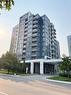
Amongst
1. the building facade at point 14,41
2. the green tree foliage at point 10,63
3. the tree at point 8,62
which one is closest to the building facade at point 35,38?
the building facade at point 14,41

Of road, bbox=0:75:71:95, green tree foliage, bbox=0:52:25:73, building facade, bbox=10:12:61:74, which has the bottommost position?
road, bbox=0:75:71:95

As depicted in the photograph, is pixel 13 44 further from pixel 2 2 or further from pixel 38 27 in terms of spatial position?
pixel 2 2

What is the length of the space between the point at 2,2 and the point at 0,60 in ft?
165

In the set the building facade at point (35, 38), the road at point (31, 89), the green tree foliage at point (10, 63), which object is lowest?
the road at point (31, 89)

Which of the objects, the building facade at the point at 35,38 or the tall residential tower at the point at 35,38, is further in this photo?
the tall residential tower at the point at 35,38

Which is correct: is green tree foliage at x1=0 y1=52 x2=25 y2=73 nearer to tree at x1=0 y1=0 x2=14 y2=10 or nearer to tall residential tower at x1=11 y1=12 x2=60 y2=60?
tall residential tower at x1=11 y1=12 x2=60 y2=60

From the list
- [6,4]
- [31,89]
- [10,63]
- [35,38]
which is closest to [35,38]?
[35,38]

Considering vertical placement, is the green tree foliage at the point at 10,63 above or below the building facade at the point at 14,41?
below

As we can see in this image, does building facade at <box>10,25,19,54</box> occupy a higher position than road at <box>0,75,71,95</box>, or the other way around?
building facade at <box>10,25,19,54</box>

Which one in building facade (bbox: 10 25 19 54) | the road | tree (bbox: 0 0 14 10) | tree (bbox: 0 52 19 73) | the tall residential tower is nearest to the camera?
tree (bbox: 0 0 14 10)

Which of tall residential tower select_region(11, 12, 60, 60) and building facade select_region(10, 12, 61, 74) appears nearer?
building facade select_region(10, 12, 61, 74)

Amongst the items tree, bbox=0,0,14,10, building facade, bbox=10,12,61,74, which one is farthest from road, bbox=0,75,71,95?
building facade, bbox=10,12,61,74

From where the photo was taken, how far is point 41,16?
103062 millimetres

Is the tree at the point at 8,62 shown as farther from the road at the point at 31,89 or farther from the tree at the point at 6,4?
the tree at the point at 6,4
